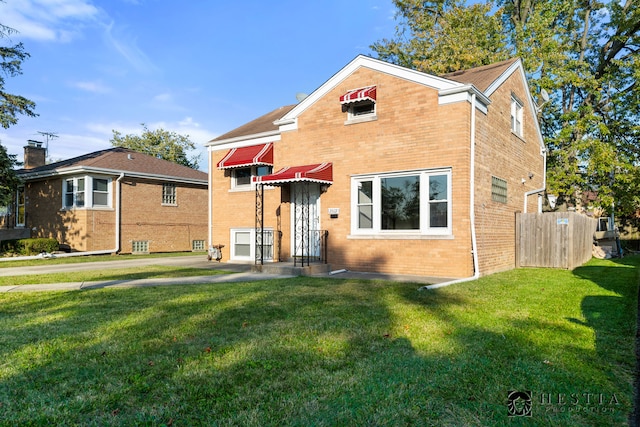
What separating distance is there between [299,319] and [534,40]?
2249cm

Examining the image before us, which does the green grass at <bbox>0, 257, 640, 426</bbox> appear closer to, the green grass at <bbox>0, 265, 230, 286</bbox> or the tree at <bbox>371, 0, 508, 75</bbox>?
the green grass at <bbox>0, 265, 230, 286</bbox>

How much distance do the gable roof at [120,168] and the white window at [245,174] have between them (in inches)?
326

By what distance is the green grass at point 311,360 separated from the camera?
3.08m

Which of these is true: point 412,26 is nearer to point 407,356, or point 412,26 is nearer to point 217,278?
point 217,278

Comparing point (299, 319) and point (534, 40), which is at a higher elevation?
point (534, 40)

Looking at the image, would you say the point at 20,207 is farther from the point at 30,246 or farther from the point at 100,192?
the point at 100,192

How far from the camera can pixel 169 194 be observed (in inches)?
939

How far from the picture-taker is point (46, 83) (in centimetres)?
1981

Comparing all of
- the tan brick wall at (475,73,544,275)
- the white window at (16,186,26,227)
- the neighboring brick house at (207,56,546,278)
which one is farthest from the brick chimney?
the tan brick wall at (475,73,544,275)

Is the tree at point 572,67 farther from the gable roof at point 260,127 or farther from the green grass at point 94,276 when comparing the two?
the green grass at point 94,276

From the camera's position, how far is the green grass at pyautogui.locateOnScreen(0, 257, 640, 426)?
3.08 metres

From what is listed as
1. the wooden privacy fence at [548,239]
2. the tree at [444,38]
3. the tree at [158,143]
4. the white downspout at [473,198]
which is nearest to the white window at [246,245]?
the white downspout at [473,198]

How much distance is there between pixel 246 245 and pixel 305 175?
16.1ft

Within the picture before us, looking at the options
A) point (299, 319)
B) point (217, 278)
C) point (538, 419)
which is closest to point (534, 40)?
point (217, 278)
